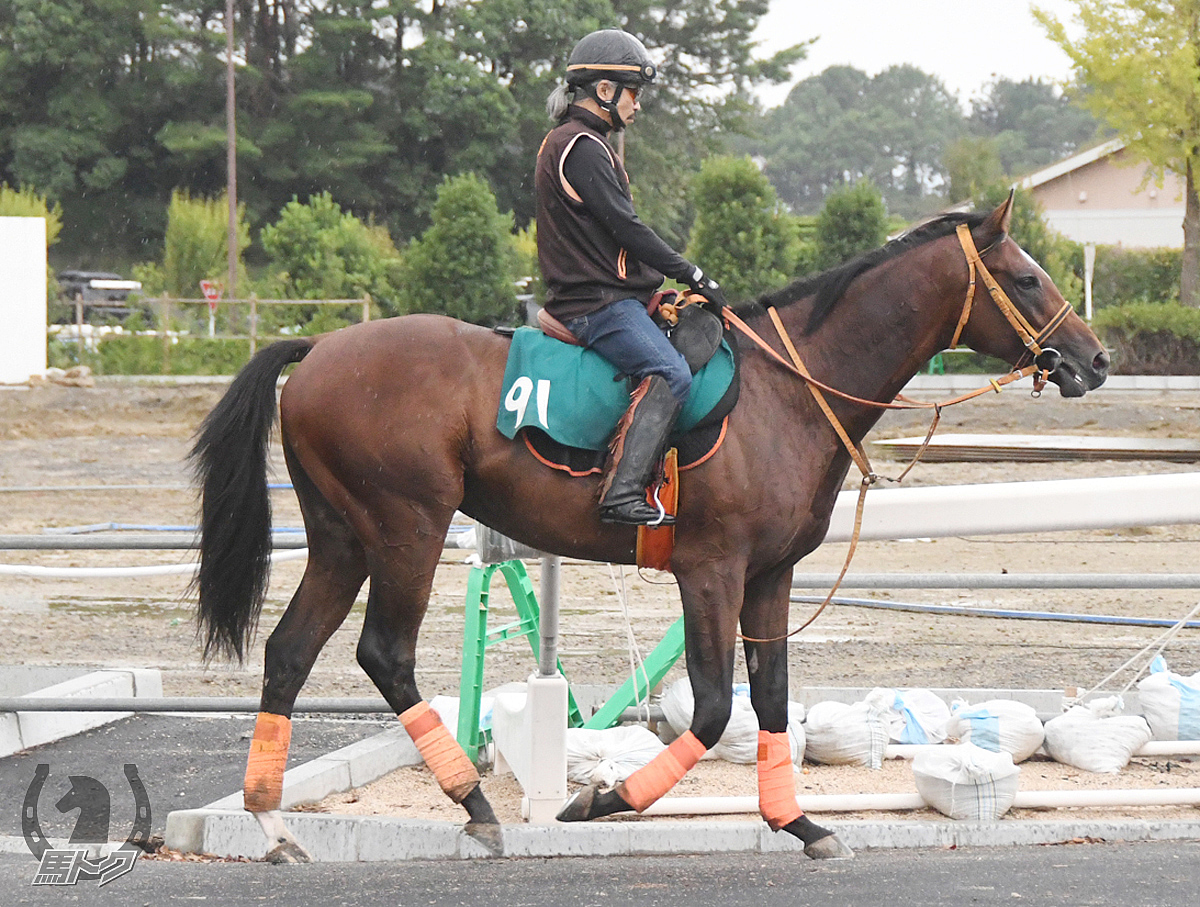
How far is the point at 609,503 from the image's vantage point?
4.87m

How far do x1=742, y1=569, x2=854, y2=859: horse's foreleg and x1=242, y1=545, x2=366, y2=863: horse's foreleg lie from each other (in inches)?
58.0

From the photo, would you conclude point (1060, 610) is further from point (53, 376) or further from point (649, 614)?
point (53, 376)

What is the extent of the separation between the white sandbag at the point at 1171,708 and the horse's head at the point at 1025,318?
1.74 metres

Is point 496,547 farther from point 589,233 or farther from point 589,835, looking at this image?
point 589,233

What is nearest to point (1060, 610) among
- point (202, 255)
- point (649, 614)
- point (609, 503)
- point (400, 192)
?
point (649, 614)

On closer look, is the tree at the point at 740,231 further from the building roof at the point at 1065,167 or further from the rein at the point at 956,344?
the rein at the point at 956,344

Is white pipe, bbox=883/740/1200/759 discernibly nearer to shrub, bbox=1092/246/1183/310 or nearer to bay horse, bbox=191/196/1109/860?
bay horse, bbox=191/196/1109/860

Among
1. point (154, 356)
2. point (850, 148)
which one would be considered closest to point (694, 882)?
point (154, 356)

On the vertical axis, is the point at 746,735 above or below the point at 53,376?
above

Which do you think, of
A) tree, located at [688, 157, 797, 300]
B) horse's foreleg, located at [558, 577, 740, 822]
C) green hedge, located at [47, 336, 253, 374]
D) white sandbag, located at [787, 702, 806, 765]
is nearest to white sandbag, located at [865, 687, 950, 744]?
white sandbag, located at [787, 702, 806, 765]

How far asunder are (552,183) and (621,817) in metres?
2.35

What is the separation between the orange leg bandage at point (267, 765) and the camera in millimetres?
5121

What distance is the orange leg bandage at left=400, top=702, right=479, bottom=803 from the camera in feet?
16.8

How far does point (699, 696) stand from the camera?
503 centimetres
